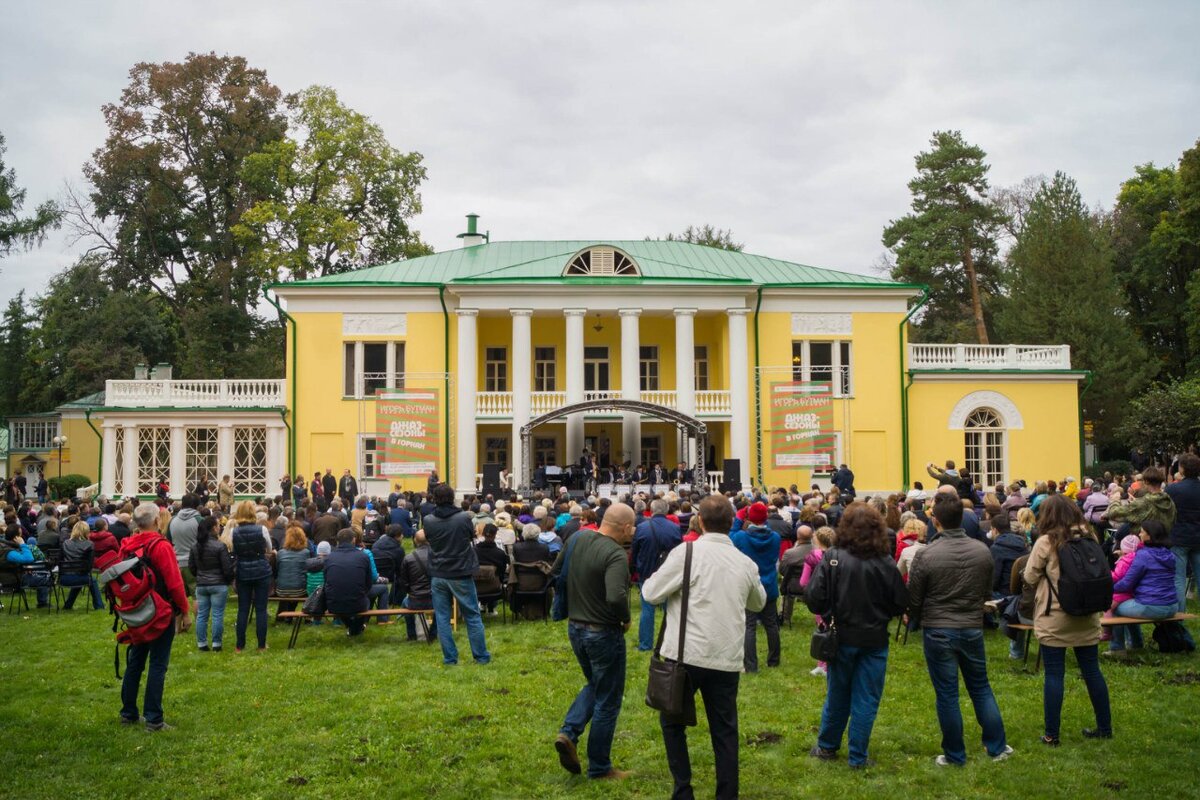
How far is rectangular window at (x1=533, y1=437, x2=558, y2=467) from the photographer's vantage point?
31.9m

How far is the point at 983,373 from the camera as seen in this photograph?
30.8 metres

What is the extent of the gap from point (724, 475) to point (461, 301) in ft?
29.6

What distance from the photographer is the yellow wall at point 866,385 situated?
99.9 ft

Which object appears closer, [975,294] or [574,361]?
[574,361]

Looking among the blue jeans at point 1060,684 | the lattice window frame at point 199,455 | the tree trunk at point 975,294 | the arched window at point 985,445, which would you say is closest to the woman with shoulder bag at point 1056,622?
the blue jeans at point 1060,684

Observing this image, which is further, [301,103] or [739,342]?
[301,103]

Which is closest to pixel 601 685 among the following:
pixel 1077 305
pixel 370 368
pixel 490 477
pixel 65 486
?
pixel 490 477

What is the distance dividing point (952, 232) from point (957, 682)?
141 ft

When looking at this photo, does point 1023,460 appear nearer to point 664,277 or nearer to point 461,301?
point 664,277

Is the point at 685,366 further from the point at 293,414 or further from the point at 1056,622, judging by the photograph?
the point at 1056,622

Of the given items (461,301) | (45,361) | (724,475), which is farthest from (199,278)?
(724,475)

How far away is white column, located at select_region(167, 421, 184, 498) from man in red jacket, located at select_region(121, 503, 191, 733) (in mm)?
22955

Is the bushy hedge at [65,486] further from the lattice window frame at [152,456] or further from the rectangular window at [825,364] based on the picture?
the rectangular window at [825,364]

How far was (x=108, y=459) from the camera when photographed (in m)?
29.6
